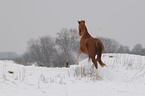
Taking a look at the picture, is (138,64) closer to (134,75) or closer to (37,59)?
(134,75)

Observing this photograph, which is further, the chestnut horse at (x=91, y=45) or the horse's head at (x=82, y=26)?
the horse's head at (x=82, y=26)

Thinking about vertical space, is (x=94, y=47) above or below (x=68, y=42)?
below

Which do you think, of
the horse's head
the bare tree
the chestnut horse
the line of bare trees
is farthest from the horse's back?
the bare tree

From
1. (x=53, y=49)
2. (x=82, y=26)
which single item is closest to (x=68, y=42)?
(x=53, y=49)

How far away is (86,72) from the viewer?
7.61 m

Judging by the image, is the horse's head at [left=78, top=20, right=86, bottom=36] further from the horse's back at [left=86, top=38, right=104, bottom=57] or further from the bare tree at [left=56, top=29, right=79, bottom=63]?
the bare tree at [left=56, top=29, right=79, bottom=63]

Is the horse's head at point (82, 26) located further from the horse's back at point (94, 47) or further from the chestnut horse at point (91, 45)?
the horse's back at point (94, 47)

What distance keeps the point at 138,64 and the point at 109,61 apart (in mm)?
1931

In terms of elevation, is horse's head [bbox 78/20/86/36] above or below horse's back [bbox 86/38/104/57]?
above

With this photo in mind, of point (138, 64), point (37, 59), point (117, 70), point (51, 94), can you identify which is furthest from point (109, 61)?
point (37, 59)

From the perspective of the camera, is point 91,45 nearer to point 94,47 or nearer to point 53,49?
point 94,47

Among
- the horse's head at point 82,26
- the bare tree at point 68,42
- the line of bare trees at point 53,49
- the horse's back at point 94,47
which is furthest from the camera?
the bare tree at point 68,42

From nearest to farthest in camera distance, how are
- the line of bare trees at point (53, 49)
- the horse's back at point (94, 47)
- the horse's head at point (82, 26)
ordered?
the horse's back at point (94, 47) → the horse's head at point (82, 26) → the line of bare trees at point (53, 49)

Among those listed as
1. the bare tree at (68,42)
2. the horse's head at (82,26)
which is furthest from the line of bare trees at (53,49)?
the horse's head at (82,26)
